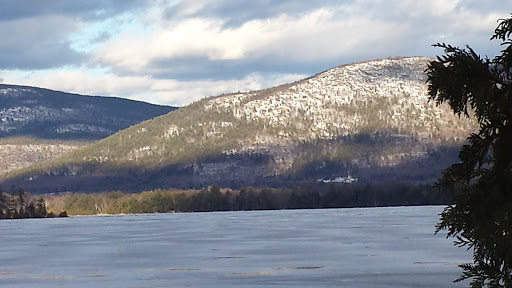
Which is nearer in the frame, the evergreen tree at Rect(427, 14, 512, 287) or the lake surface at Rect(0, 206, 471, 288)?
the evergreen tree at Rect(427, 14, 512, 287)

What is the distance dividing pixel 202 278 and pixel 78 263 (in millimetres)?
14326

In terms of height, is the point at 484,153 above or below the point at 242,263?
above

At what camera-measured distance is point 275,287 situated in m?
36.8

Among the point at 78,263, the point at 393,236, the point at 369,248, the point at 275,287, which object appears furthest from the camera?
the point at 393,236

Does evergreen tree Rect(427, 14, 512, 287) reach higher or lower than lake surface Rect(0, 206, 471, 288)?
higher

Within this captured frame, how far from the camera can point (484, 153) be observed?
1573 cm

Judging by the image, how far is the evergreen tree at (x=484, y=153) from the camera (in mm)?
14656

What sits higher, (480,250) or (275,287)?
(480,250)

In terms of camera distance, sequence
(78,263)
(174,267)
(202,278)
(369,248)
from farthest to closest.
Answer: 1. (369,248)
2. (78,263)
3. (174,267)
4. (202,278)

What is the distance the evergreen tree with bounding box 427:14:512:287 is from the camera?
14656mm

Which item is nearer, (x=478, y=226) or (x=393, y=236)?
(x=478, y=226)

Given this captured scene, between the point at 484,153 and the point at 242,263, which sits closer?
the point at 484,153

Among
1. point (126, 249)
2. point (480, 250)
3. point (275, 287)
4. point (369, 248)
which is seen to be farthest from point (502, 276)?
point (126, 249)

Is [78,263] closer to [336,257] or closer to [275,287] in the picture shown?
[336,257]
